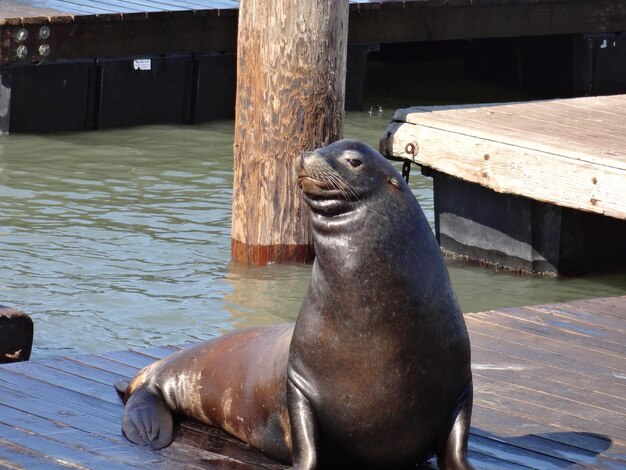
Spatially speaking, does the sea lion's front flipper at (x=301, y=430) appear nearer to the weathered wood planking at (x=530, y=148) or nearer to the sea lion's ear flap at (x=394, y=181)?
the sea lion's ear flap at (x=394, y=181)

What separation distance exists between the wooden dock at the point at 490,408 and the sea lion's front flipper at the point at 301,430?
239 millimetres

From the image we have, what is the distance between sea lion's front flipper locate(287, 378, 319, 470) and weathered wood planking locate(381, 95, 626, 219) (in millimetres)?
3389

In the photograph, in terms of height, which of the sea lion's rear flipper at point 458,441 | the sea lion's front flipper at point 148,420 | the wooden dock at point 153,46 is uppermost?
the wooden dock at point 153,46

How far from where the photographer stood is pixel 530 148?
6969mm

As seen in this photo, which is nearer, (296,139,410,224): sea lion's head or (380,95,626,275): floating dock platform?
(296,139,410,224): sea lion's head

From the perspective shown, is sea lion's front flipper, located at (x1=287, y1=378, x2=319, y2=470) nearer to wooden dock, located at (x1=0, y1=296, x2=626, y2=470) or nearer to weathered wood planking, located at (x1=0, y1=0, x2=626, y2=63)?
wooden dock, located at (x1=0, y1=296, x2=626, y2=470)

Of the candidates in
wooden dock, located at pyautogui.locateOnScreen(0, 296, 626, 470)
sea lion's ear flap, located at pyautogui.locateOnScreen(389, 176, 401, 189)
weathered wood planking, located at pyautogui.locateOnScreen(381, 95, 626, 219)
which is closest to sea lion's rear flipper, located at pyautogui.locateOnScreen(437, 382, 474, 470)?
wooden dock, located at pyautogui.locateOnScreen(0, 296, 626, 470)

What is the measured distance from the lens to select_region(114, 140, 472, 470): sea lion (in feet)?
11.3

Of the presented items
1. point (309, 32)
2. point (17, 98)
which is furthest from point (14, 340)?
point (17, 98)

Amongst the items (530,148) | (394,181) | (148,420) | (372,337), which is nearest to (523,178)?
(530,148)

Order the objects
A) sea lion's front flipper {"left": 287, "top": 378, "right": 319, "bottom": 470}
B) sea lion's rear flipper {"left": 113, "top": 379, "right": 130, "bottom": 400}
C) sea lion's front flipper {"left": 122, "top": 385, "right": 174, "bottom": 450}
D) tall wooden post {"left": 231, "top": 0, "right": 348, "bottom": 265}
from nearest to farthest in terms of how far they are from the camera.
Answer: sea lion's front flipper {"left": 287, "top": 378, "right": 319, "bottom": 470} < sea lion's front flipper {"left": 122, "top": 385, "right": 174, "bottom": 450} < sea lion's rear flipper {"left": 113, "top": 379, "right": 130, "bottom": 400} < tall wooden post {"left": 231, "top": 0, "right": 348, "bottom": 265}

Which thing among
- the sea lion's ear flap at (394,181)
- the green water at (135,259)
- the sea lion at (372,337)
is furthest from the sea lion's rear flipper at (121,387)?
the green water at (135,259)

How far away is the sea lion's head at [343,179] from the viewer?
3418mm

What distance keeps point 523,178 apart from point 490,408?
2.88m
